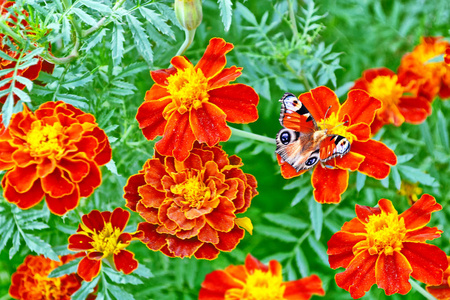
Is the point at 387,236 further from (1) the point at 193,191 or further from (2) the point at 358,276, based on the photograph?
(1) the point at 193,191

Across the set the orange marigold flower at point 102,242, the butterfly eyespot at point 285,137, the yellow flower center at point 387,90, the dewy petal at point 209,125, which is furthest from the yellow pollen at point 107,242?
the yellow flower center at point 387,90

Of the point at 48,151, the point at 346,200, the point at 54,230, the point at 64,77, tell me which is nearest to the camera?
the point at 48,151

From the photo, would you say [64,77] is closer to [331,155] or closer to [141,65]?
[141,65]

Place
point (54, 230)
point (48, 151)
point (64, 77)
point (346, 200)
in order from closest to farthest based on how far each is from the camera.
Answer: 1. point (48, 151)
2. point (64, 77)
3. point (54, 230)
4. point (346, 200)

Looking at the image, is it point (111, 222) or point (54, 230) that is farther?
point (54, 230)

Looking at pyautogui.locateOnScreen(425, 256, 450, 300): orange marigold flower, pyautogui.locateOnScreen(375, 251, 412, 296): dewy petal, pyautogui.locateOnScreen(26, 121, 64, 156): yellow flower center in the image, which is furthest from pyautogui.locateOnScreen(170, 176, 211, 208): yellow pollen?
pyautogui.locateOnScreen(425, 256, 450, 300): orange marigold flower

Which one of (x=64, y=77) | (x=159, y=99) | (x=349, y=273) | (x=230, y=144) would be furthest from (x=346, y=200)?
(x=64, y=77)

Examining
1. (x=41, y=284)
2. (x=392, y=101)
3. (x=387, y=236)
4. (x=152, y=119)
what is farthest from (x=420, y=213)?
(x=41, y=284)
